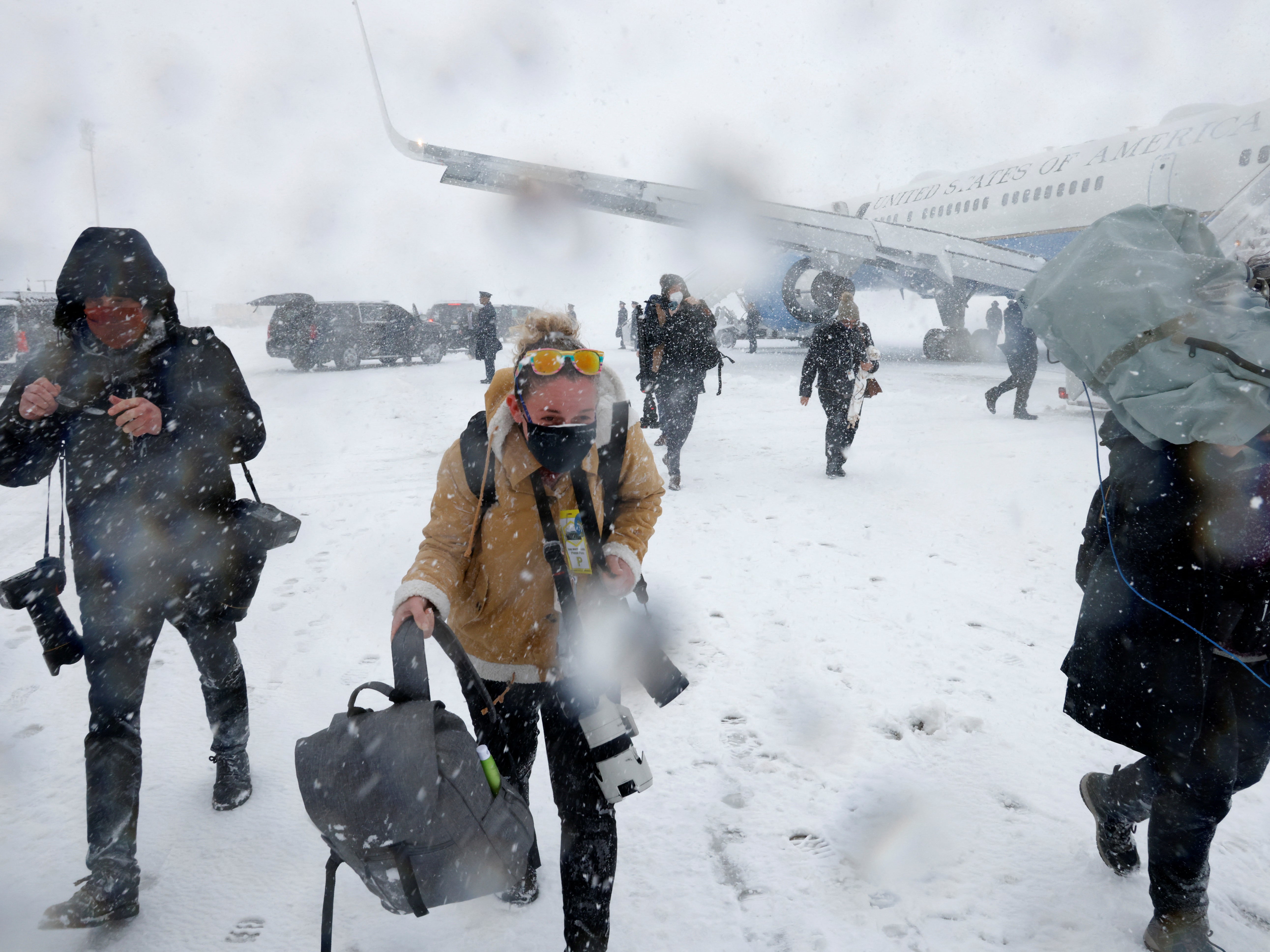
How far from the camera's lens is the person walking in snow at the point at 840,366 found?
285 inches

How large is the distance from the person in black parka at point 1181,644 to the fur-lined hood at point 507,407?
138cm

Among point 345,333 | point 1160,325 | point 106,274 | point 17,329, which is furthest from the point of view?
point 345,333

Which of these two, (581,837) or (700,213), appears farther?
(700,213)

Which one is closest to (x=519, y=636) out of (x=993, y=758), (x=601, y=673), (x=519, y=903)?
(x=601, y=673)

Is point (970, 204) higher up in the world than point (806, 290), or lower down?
higher up

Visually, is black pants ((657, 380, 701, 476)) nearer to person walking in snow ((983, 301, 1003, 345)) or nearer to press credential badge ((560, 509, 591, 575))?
press credential badge ((560, 509, 591, 575))

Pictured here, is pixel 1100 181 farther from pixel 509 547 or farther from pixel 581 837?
pixel 581 837

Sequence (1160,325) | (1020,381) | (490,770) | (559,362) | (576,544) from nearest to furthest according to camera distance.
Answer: (490,770)
(1160,325)
(559,362)
(576,544)
(1020,381)

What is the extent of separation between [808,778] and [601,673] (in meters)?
1.55

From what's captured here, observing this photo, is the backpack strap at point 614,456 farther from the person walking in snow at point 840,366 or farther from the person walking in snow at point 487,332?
the person walking in snow at point 487,332

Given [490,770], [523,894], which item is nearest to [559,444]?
[490,770]

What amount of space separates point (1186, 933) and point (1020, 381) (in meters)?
9.19

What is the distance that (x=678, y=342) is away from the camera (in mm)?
7066

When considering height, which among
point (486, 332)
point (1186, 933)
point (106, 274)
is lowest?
point (1186, 933)
